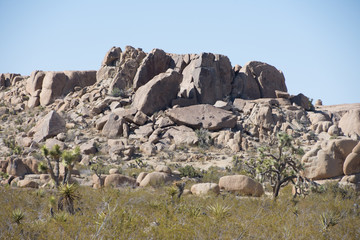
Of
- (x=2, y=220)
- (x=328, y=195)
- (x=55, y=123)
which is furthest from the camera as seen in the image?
(x=55, y=123)

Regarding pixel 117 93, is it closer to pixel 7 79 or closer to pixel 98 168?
pixel 98 168

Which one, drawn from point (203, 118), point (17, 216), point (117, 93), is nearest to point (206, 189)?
point (17, 216)

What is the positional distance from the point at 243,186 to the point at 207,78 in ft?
63.3

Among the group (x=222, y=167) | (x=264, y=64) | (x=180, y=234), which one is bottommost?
(x=222, y=167)

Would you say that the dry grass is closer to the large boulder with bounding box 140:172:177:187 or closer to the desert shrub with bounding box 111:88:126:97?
the large boulder with bounding box 140:172:177:187

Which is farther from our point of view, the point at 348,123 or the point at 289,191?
the point at 348,123

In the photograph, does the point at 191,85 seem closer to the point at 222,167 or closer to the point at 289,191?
the point at 222,167

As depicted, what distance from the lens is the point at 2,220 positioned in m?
9.90

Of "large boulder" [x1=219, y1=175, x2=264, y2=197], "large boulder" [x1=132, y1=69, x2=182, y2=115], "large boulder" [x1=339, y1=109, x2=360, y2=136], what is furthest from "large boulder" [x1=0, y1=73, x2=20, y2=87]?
"large boulder" [x1=339, y1=109, x2=360, y2=136]

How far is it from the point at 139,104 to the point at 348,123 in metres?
20.2

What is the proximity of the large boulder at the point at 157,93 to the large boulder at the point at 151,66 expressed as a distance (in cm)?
169

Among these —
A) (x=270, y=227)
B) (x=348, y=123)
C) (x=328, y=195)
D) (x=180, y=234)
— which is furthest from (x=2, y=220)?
(x=348, y=123)

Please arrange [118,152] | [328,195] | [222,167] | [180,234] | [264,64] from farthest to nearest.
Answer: [264,64]
[118,152]
[222,167]
[328,195]
[180,234]

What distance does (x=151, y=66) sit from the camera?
115 feet
